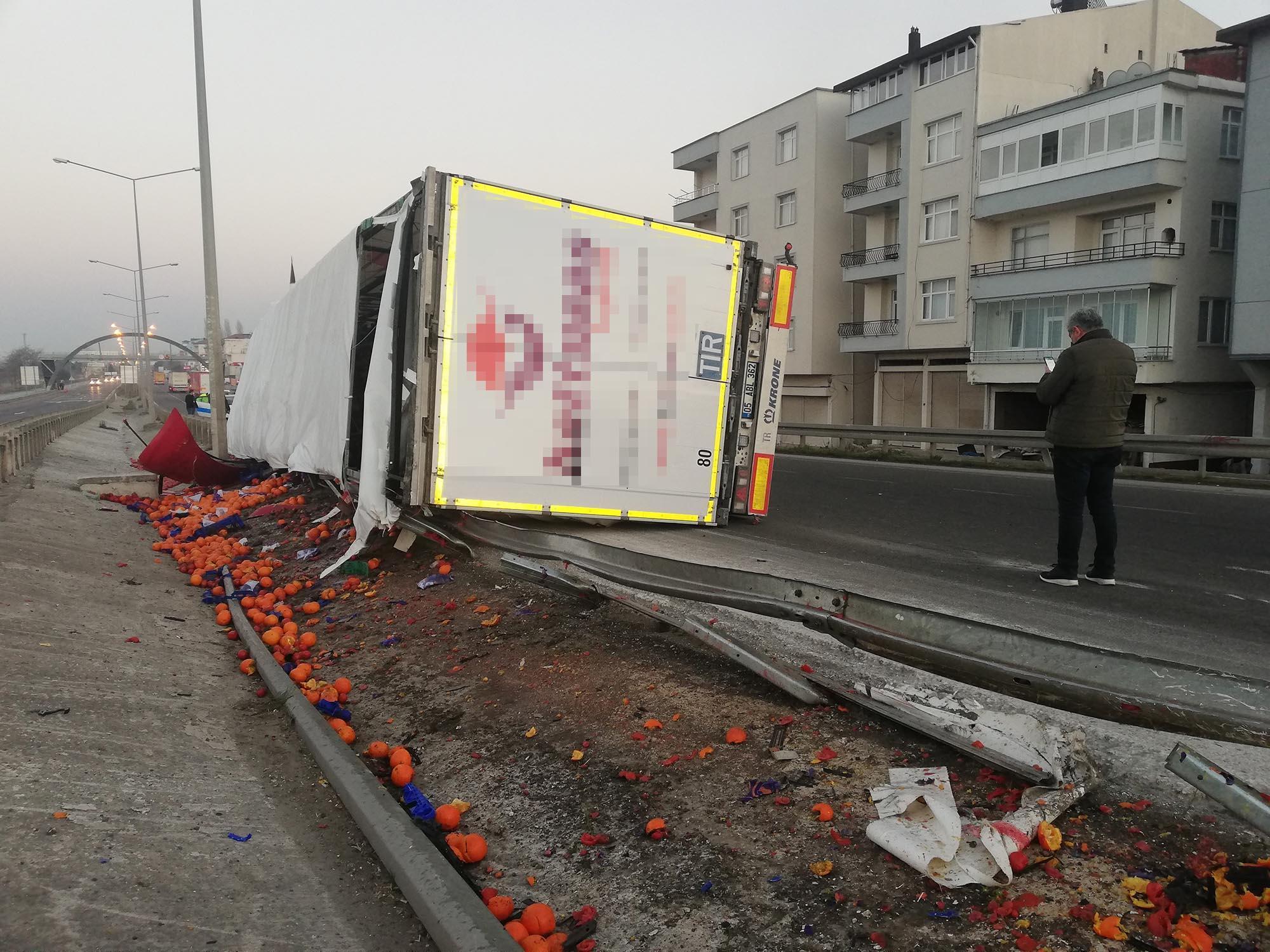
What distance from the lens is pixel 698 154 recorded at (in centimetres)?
4688

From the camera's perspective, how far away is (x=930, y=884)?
272cm

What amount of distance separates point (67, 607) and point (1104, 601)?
23.8 feet

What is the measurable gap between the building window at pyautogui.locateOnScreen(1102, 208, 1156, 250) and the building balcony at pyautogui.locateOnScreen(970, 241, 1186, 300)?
240 mm

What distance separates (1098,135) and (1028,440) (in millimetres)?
15884

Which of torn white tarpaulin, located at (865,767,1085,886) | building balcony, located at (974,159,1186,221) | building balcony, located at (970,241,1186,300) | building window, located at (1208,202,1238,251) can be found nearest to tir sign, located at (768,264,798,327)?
torn white tarpaulin, located at (865,767,1085,886)

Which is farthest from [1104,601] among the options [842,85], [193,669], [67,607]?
[842,85]

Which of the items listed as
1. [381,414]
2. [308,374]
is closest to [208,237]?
[308,374]

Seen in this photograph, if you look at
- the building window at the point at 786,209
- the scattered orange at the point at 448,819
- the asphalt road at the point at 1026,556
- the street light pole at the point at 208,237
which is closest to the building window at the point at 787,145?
the building window at the point at 786,209

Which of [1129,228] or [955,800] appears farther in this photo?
[1129,228]

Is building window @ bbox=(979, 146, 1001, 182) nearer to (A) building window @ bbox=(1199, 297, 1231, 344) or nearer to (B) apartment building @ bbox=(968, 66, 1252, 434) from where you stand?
(B) apartment building @ bbox=(968, 66, 1252, 434)

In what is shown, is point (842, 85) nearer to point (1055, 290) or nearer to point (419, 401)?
point (1055, 290)

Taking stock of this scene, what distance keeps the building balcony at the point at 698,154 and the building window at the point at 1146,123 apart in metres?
22.1

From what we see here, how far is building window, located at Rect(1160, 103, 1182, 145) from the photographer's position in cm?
2680

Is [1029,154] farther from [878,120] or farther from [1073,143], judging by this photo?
[878,120]
